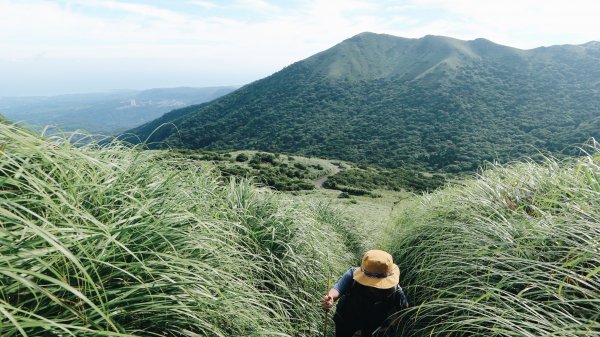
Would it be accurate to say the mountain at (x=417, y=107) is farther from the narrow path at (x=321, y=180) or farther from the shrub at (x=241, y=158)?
the narrow path at (x=321, y=180)

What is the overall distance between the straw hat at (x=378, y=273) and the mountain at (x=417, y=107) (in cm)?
6939

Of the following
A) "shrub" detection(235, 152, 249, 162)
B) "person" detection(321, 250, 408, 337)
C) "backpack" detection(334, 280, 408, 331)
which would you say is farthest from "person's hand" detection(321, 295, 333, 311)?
"shrub" detection(235, 152, 249, 162)

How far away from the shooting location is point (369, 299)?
12.3 ft

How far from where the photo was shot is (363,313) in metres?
3.74

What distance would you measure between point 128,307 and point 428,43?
18255 cm

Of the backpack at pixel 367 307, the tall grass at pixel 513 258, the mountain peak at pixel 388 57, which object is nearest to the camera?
the tall grass at pixel 513 258

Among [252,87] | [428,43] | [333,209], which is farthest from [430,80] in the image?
[333,209]

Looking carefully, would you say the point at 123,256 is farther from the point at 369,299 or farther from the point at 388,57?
the point at 388,57

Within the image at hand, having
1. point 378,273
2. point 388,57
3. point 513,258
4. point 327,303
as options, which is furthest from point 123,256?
point 388,57

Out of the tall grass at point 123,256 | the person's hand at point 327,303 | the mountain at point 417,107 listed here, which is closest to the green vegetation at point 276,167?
the tall grass at point 123,256

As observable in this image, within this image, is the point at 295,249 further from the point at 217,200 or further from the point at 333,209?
the point at 333,209

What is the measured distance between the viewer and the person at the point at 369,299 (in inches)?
142

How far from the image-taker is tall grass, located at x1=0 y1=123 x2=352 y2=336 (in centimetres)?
170

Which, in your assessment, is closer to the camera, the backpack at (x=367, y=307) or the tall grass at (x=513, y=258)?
the tall grass at (x=513, y=258)
